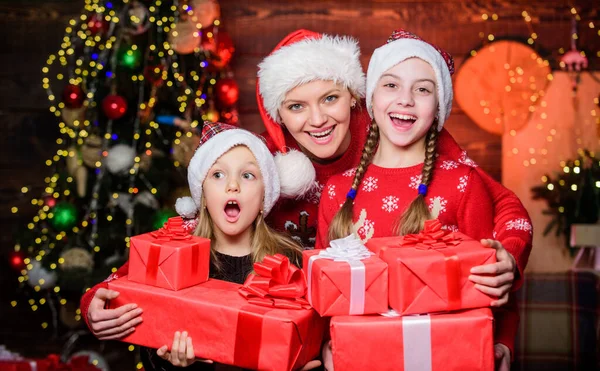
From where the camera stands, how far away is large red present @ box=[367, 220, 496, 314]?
5.19 feet

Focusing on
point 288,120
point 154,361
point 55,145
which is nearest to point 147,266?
point 154,361

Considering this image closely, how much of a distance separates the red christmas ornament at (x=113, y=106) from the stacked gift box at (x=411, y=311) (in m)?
2.47

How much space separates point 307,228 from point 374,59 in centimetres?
72

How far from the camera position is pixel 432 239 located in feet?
5.45

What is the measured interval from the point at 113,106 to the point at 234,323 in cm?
235

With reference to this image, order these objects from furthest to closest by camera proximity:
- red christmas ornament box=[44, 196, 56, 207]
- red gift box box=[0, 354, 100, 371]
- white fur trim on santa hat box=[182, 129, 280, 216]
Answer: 1. red christmas ornament box=[44, 196, 56, 207]
2. red gift box box=[0, 354, 100, 371]
3. white fur trim on santa hat box=[182, 129, 280, 216]

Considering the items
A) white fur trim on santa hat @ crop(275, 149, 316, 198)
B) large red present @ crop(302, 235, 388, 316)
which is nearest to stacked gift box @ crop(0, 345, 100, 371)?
white fur trim on santa hat @ crop(275, 149, 316, 198)

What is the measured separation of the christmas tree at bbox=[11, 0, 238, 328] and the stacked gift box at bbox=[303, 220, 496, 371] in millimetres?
2292

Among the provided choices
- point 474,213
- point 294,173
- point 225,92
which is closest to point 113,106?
point 225,92

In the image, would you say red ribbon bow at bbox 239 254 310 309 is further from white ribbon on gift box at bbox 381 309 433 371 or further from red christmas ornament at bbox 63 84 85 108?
red christmas ornament at bbox 63 84 85 108

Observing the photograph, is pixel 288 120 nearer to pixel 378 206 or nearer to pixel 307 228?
pixel 307 228

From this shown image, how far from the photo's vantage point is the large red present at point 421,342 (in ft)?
5.17

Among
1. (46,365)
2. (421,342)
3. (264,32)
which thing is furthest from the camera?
(264,32)

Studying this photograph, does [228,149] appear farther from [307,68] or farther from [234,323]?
[234,323]
